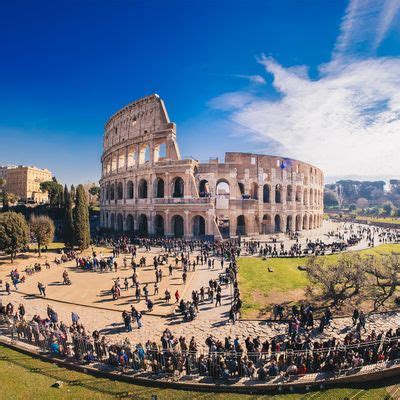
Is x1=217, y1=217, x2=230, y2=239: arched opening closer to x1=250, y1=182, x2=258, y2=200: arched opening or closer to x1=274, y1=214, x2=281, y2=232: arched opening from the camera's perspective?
x1=250, y1=182, x2=258, y2=200: arched opening

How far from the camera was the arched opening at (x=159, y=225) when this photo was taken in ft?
121

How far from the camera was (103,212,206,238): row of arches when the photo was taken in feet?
118

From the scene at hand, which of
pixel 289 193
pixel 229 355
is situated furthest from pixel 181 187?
pixel 229 355

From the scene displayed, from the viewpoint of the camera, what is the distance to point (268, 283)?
19.1 m

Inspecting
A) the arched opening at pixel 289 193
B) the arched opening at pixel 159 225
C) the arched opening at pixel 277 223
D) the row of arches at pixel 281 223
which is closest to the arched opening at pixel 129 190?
the arched opening at pixel 159 225

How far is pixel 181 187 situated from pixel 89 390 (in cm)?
3240

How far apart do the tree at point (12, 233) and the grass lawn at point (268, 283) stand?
20.2m

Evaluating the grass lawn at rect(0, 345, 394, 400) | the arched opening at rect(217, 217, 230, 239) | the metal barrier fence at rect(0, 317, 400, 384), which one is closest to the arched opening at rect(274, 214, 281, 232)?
the arched opening at rect(217, 217, 230, 239)

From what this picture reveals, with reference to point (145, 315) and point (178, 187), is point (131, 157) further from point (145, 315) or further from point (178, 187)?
point (145, 315)

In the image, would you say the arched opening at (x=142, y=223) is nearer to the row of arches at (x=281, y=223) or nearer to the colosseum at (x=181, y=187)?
the colosseum at (x=181, y=187)

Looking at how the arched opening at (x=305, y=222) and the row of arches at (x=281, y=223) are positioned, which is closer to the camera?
the row of arches at (x=281, y=223)

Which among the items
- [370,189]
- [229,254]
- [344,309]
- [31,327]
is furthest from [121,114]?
[370,189]

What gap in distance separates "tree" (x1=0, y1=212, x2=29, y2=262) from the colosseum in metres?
14.3

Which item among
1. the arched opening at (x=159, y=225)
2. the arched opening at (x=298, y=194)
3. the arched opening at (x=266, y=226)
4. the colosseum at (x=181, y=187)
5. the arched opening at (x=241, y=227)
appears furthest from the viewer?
the arched opening at (x=298, y=194)
